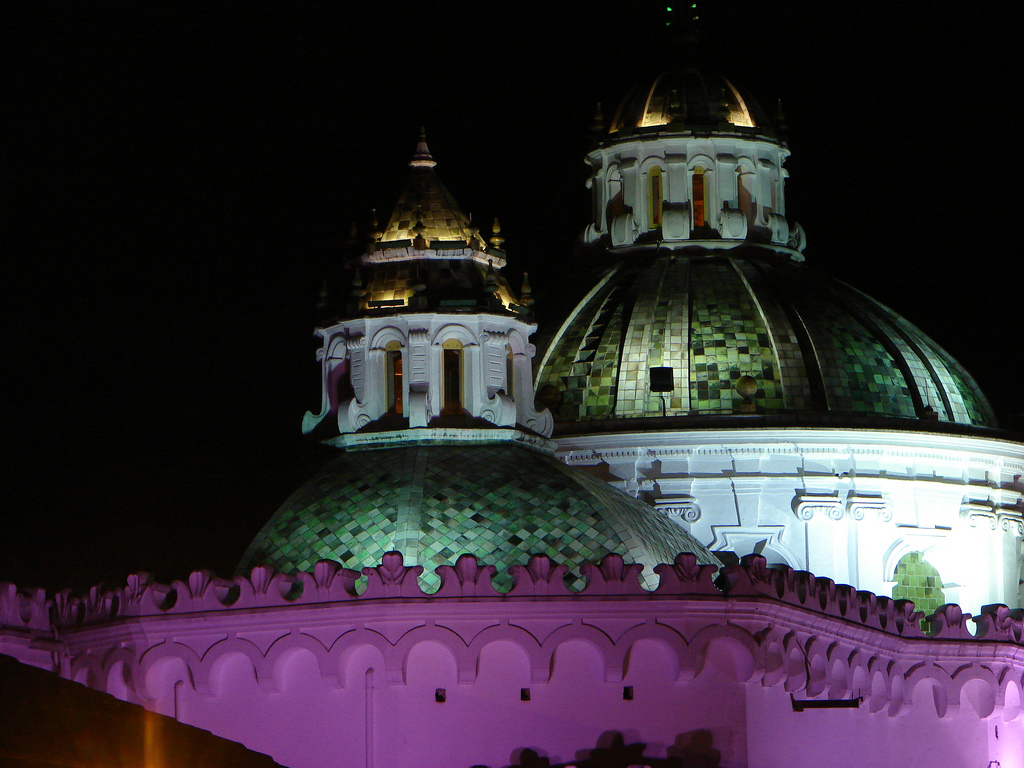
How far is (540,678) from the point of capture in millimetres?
58406

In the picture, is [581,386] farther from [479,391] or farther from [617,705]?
[617,705]

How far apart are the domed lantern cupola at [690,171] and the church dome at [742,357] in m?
2.64

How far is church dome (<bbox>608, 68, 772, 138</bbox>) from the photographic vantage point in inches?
3521

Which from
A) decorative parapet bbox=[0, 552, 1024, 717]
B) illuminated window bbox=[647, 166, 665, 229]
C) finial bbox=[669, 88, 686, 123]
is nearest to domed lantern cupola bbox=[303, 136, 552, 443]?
decorative parapet bbox=[0, 552, 1024, 717]

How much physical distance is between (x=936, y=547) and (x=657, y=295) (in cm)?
1090

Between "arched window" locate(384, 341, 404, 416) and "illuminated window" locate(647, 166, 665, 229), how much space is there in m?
25.1

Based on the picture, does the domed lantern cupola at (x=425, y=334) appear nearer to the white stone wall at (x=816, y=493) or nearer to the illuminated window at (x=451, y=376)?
the illuminated window at (x=451, y=376)

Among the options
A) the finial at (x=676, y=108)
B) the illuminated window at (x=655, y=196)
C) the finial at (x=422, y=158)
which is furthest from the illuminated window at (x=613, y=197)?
the finial at (x=422, y=158)

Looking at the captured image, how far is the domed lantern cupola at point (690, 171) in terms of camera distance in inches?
3497

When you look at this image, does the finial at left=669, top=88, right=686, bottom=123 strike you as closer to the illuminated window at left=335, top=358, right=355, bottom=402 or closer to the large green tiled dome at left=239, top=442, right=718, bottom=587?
the illuminated window at left=335, top=358, right=355, bottom=402

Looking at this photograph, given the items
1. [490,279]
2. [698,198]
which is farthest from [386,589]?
[698,198]

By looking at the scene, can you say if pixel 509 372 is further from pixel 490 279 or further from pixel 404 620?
pixel 404 620

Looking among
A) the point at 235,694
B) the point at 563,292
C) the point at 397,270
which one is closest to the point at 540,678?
the point at 235,694

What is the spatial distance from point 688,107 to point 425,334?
27118mm
